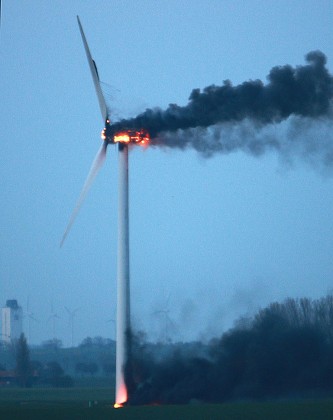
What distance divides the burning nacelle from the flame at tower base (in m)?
0.57

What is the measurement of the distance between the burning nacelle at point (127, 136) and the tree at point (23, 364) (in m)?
74.5

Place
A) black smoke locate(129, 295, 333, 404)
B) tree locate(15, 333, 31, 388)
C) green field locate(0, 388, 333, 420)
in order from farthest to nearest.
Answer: tree locate(15, 333, 31, 388) < black smoke locate(129, 295, 333, 404) < green field locate(0, 388, 333, 420)

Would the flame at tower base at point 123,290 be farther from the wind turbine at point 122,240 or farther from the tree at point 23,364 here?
the tree at point 23,364

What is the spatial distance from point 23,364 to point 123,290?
257 ft

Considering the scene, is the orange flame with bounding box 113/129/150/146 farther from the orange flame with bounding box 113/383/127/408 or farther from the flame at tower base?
the orange flame with bounding box 113/383/127/408

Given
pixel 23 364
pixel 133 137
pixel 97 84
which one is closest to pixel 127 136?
pixel 133 137

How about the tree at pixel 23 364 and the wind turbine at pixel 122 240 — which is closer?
the wind turbine at pixel 122 240

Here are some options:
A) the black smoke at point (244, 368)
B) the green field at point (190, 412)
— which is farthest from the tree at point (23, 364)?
the green field at point (190, 412)

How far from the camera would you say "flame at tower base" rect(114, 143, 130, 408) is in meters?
76.4

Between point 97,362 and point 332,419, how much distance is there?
13124 cm

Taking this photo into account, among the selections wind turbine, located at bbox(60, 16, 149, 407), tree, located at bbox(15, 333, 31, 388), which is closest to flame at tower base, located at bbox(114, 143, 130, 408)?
wind turbine, located at bbox(60, 16, 149, 407)

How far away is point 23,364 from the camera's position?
494 ft

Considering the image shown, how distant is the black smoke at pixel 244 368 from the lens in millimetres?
75812

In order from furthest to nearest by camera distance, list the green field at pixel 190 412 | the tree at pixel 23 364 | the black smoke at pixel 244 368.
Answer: the tree at pixel 23 364 → the black smoke at pixel 244 368 → the green field at pixel 190 412
